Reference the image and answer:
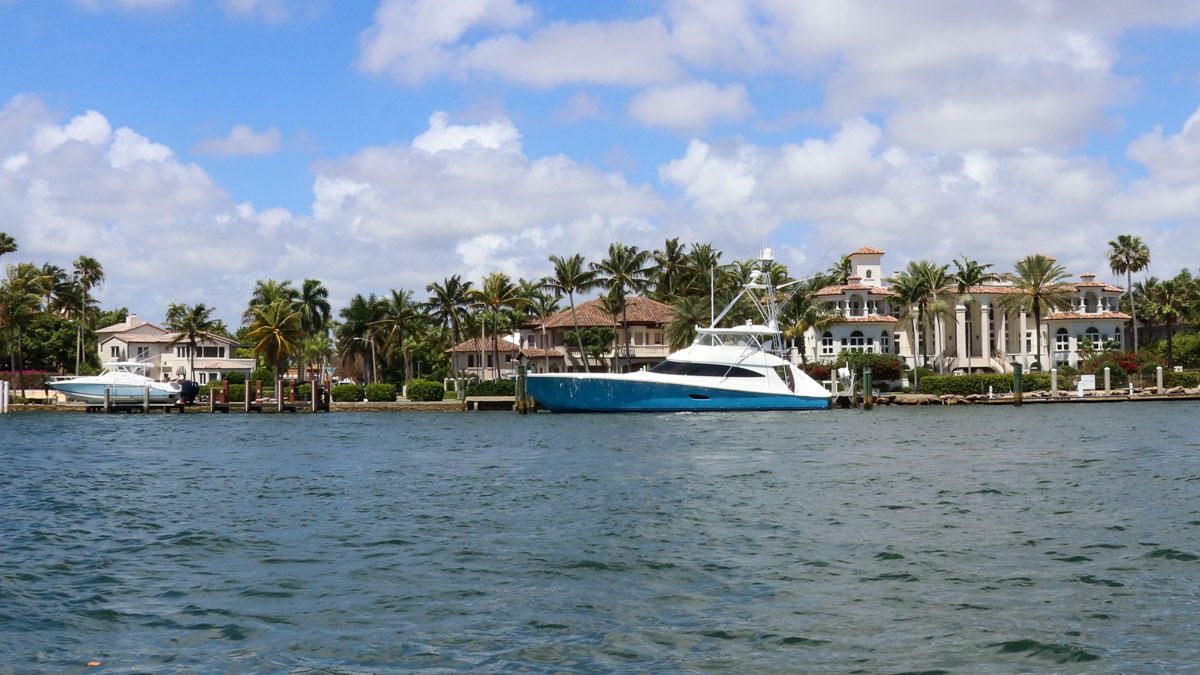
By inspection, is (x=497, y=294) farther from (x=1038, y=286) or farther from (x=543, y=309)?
(x=1038, y=286)

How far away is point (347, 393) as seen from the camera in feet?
259

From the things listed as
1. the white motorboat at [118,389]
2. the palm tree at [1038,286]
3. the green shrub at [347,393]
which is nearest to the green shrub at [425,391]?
the green shrub at [347,393]

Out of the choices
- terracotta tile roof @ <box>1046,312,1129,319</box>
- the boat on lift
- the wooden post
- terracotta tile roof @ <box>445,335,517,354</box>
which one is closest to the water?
the boat on lift

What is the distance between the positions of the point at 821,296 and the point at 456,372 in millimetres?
31130

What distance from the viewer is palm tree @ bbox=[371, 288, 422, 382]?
98562 mm

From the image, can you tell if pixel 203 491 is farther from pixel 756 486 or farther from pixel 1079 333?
pixel 1079 333

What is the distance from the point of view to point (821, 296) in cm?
9100

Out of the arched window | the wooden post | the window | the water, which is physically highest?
the arched window

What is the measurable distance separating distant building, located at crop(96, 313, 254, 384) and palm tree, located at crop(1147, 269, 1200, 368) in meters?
81.3

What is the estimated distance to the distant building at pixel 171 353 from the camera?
104375 mm

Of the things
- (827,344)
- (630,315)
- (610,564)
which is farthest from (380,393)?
(610,564)

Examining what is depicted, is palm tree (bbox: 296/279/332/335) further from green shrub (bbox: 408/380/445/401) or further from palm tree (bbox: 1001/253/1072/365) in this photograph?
palm tree (bbox: 1001/253/1072/365)

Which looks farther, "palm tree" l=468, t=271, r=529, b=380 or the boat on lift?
"palm tree" l=468, t=271, r=529, b=380

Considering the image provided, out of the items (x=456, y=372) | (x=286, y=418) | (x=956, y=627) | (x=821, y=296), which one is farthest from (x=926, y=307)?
(x=956, y=627)
